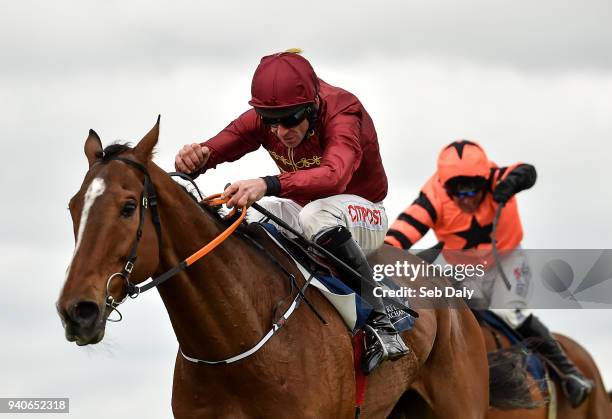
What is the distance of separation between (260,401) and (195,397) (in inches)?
17.6

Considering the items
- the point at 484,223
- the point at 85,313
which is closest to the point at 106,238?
the point at 85,313

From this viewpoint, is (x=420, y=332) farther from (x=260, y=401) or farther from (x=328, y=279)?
(x=260, y=401)

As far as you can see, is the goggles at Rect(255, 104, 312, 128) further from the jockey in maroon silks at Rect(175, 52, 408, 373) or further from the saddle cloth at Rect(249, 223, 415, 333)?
the saddle cloth at Rect(249, 223, 415, 333)

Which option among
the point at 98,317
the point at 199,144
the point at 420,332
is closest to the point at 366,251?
the point at 420,332

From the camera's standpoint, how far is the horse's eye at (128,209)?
720cm

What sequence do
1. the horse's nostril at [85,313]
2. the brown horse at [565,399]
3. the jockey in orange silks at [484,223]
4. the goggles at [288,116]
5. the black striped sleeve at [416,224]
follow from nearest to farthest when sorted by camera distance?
the horse's nostril at [85,313] → the goggles at [288,116] → the brown horse at [565,399] → the jockey in orange silks at [484,223] → the black striped sleeve at [416,224]

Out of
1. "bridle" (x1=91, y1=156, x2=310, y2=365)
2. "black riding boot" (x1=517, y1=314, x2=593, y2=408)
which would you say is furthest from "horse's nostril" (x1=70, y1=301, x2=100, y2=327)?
"black riding boot" (x1=517, y1=314, x2=593, y2=408)

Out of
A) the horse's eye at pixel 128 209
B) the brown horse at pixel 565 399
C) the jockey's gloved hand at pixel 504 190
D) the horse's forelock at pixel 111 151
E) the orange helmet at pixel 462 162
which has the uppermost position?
the horse's forelock at pixel 111 151

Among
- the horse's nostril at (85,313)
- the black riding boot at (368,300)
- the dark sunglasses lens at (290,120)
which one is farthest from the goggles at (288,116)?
the horse's nostril at (85,313)

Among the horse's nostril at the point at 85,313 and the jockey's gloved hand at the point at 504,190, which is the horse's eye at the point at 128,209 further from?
the jockey's gloved hand at the point at 504,190

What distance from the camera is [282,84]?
8422 millimetres

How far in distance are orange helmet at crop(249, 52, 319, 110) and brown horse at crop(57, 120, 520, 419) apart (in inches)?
35.5

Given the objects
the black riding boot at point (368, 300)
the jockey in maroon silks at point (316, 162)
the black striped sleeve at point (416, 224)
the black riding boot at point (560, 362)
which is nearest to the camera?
the jockey in maroon silks at point (316, 162)

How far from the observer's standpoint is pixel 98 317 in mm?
6902
